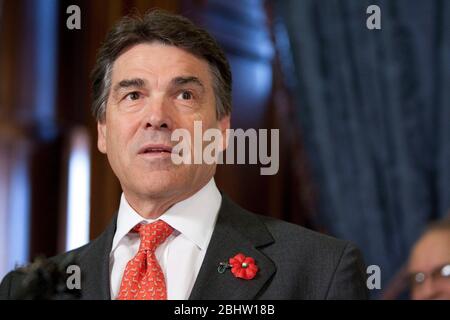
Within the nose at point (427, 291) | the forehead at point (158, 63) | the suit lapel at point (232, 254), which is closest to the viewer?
the suit lapel at point (232, 254)

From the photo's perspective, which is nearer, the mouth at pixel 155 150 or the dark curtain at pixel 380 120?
the mouth at pixel 155 150

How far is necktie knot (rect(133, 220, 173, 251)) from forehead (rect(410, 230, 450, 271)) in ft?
2.02

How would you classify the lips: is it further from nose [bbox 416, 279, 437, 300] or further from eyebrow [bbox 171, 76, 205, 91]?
nose [bbox 416, 279, 437, 300]

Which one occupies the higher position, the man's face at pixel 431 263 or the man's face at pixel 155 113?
the man's face at pixel 155 113

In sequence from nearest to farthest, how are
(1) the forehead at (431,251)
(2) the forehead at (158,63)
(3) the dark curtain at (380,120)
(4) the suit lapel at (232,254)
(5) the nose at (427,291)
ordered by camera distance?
1. (4) the suit lapel at (232,254)
2. (2) the forehead at (158,63)
3. (5) the nose at (427,291)
4. (1) the forehead at (431,251)
5. (3) the dark curtain at (380,120)

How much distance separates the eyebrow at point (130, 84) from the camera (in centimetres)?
119

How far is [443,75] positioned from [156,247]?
0.91m

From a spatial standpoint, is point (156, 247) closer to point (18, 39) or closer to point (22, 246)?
point (22, 246)

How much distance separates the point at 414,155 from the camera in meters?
1.71

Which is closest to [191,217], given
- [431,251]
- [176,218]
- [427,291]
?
[176,218]

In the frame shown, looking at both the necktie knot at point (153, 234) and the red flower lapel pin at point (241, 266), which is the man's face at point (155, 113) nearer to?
the necktie knot at point (153, 234)

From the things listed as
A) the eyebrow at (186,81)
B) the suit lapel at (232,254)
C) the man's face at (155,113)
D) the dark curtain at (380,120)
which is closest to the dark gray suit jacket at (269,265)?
the suit lapel at (232,254)

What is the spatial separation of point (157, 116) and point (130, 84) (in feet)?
0.31
